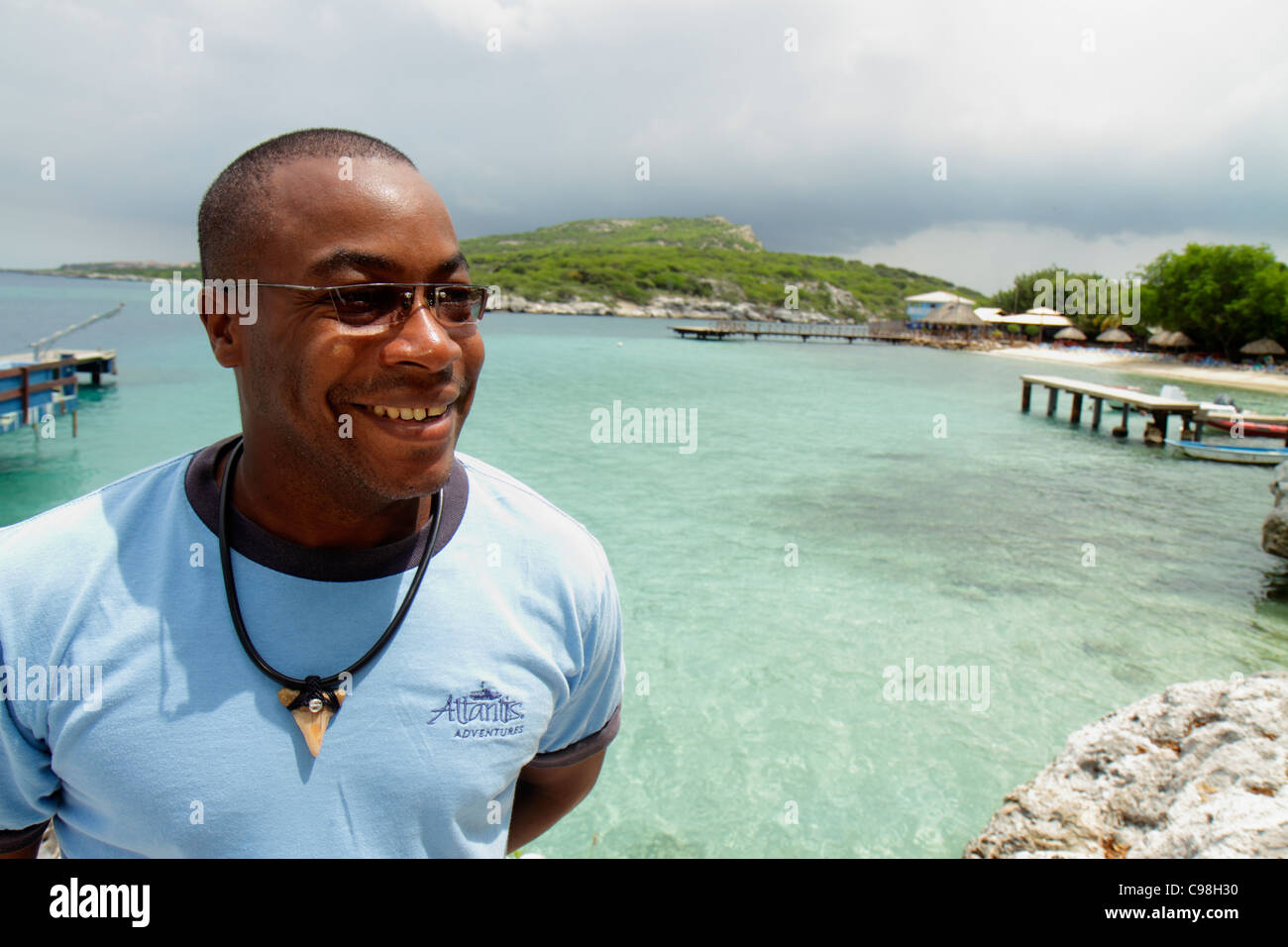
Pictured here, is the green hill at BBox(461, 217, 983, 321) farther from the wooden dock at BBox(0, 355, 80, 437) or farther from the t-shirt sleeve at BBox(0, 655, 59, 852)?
the t-shirt sleeve at BBox(0, 655, 59, 852)

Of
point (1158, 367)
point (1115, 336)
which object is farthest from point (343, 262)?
point (1115, 336)

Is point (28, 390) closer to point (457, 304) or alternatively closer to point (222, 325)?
point (222, 325)

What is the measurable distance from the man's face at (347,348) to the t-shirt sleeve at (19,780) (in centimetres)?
52

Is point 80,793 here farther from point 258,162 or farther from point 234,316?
point 258,162

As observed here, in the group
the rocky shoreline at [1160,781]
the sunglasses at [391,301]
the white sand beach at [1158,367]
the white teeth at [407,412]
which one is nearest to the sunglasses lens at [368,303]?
the sunglasses at [391,301]

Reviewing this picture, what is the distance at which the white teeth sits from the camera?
1233 mm

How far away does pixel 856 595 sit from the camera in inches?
342

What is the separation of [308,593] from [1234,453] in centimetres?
2161

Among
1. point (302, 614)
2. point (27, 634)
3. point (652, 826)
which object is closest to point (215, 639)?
point (302, 614)

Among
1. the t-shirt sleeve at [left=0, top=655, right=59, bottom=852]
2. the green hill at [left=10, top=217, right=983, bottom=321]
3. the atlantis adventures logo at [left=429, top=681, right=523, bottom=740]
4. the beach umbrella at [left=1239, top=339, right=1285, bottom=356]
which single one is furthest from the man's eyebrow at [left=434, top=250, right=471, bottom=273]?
the green hill at [left=10, top=217, right=983, bottom=321]

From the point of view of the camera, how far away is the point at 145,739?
1102 mm


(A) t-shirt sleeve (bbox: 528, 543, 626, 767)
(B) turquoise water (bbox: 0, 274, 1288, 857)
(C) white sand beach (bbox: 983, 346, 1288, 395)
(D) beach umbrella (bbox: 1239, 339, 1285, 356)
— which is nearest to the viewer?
(A) t-shirt sleeve (bbox: 528, 543, 626, 767)

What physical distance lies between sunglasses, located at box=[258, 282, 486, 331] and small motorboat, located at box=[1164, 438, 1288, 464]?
20.8 m

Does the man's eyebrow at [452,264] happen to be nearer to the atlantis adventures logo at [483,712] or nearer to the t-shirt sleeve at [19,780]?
the atlantis adventures logo at [483,712]
